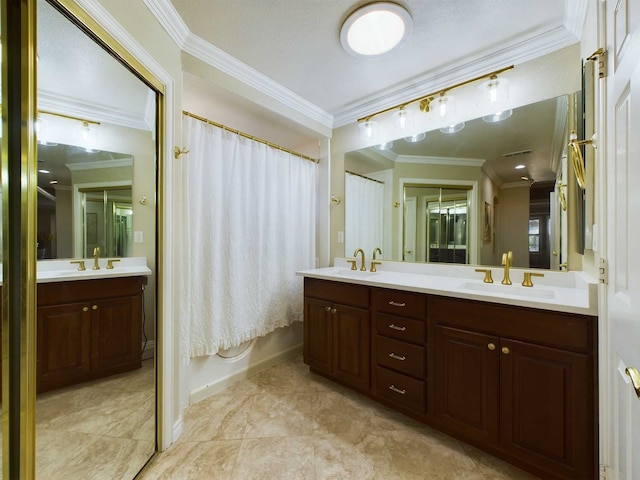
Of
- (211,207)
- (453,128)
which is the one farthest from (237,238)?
(453,128)

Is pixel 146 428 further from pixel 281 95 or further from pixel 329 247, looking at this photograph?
pixel 281 95

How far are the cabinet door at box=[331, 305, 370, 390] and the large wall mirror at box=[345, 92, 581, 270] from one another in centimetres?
73

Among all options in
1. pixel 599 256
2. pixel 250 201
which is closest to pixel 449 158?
pixel 599 256

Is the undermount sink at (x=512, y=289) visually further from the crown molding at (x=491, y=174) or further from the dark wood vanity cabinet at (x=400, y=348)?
the crown molding at (x=491, y=174)

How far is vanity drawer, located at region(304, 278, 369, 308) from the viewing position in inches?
72.1

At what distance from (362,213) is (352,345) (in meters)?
1.27

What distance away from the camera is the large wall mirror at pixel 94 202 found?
87 cm

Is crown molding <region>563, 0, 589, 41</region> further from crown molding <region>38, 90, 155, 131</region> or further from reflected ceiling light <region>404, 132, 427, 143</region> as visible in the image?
crown molding <region>38, 90, 155, 131</region>

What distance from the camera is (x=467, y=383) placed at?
1.38m

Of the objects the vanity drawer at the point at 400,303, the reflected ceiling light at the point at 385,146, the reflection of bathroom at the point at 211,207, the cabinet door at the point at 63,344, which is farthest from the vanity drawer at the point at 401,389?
the reflected ceiling light at the point at 385,146

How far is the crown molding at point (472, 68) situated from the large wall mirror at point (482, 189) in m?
0.32

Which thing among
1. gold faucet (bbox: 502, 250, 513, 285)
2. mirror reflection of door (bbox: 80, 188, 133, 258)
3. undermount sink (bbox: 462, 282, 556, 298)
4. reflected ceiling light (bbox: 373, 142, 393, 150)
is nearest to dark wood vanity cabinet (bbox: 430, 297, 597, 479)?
undermount sink (bbox: 462, 282, 556, 298)

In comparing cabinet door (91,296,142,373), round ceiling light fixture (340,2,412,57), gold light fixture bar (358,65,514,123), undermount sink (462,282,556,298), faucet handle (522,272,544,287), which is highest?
round ceiling light fixture (340,2,412,57)

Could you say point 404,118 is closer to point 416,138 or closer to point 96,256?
point 416,138
